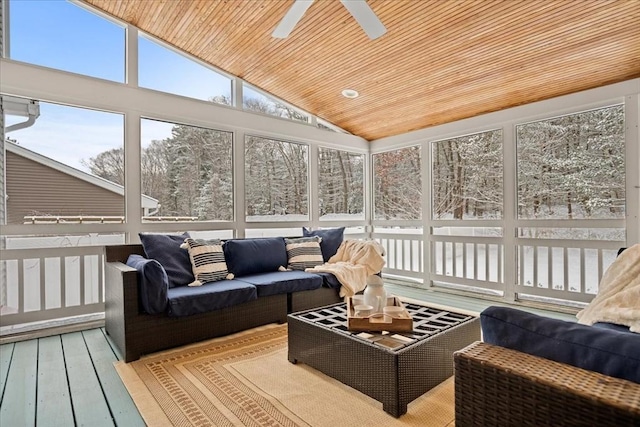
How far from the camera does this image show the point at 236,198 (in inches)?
179

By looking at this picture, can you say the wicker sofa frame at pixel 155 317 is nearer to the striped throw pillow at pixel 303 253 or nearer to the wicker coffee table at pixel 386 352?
the striped throw pillow at pixel 303 253

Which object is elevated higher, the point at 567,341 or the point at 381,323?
the point at 567,341

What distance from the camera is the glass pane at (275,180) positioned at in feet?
15.6

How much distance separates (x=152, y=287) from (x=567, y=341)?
252cm

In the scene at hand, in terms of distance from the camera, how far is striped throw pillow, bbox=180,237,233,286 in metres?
3.34

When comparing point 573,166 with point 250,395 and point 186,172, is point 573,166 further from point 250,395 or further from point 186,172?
point 186,172

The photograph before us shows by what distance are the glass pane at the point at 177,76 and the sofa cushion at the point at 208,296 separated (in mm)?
2365

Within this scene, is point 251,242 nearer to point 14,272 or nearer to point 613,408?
point 14,272

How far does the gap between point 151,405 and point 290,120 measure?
402cm

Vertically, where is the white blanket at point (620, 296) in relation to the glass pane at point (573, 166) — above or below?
below

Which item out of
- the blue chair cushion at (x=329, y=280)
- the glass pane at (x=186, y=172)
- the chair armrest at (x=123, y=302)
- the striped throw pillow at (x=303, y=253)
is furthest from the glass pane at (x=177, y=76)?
the blue chair cushion at (x=329, y=280)

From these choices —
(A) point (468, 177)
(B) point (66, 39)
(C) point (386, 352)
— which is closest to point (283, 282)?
(C) point (386, 352)

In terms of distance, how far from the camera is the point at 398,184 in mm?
Answer: 5836

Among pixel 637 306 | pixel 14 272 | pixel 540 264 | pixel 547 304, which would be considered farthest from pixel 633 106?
pixel 14 272
